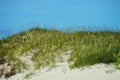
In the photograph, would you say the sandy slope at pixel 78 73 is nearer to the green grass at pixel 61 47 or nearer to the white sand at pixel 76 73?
the white sand at pixel 76 73

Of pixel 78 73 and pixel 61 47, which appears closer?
pixel 78 73

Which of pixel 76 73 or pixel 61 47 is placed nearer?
pixel 76 73

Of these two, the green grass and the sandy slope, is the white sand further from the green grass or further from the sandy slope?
the green grass

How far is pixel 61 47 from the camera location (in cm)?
1670

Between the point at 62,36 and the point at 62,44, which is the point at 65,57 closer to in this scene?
the point at 62,44

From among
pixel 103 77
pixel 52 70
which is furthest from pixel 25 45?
pixel 103 77

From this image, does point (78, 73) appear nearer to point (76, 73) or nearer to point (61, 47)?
point (76, 73)

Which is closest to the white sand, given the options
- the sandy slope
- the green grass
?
the sandy slope

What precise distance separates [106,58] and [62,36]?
6.14 metres

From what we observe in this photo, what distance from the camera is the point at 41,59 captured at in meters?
15.6

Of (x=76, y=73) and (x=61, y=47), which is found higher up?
(x=61, y=47)

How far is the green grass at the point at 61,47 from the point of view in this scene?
12.8m

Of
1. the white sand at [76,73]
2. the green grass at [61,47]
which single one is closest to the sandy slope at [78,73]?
the white sand at [76,73]

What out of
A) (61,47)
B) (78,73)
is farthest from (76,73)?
(61,47)
